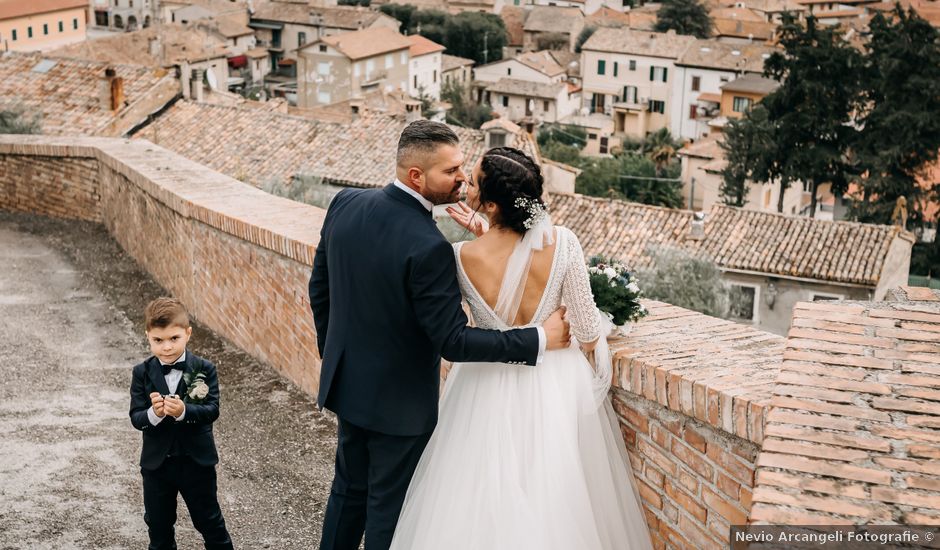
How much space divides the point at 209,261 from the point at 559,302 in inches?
168

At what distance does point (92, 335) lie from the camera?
277 inches

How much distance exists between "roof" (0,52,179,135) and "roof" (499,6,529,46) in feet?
201

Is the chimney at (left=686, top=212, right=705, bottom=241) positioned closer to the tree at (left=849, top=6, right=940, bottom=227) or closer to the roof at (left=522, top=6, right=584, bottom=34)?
the tree at (left=849, top=6, right=940, bottom=227)

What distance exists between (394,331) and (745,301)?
26.4 meters

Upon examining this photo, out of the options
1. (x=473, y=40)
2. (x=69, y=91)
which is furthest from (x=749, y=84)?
(x=69, y=91)

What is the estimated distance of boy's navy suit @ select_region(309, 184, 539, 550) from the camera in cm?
330

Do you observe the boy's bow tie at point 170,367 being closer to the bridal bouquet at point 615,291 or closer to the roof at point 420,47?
the bridal bouquet at point 615,291

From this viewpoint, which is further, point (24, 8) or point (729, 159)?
point (24, 8)

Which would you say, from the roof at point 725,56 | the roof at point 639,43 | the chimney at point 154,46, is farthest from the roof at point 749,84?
the chimney at point 154,46

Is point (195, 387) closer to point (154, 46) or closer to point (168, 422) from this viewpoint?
point (168, 422)

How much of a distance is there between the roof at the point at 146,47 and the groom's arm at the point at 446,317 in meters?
42.4

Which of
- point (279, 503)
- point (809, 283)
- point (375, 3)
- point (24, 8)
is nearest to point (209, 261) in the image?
point (279, 503)

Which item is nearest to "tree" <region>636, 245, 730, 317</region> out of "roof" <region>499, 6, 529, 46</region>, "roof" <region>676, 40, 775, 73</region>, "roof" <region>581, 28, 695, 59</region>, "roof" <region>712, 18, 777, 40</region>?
"roof" <region>676, 40, 775, 73</region>

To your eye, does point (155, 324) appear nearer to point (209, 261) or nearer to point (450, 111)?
point (209, 261)
